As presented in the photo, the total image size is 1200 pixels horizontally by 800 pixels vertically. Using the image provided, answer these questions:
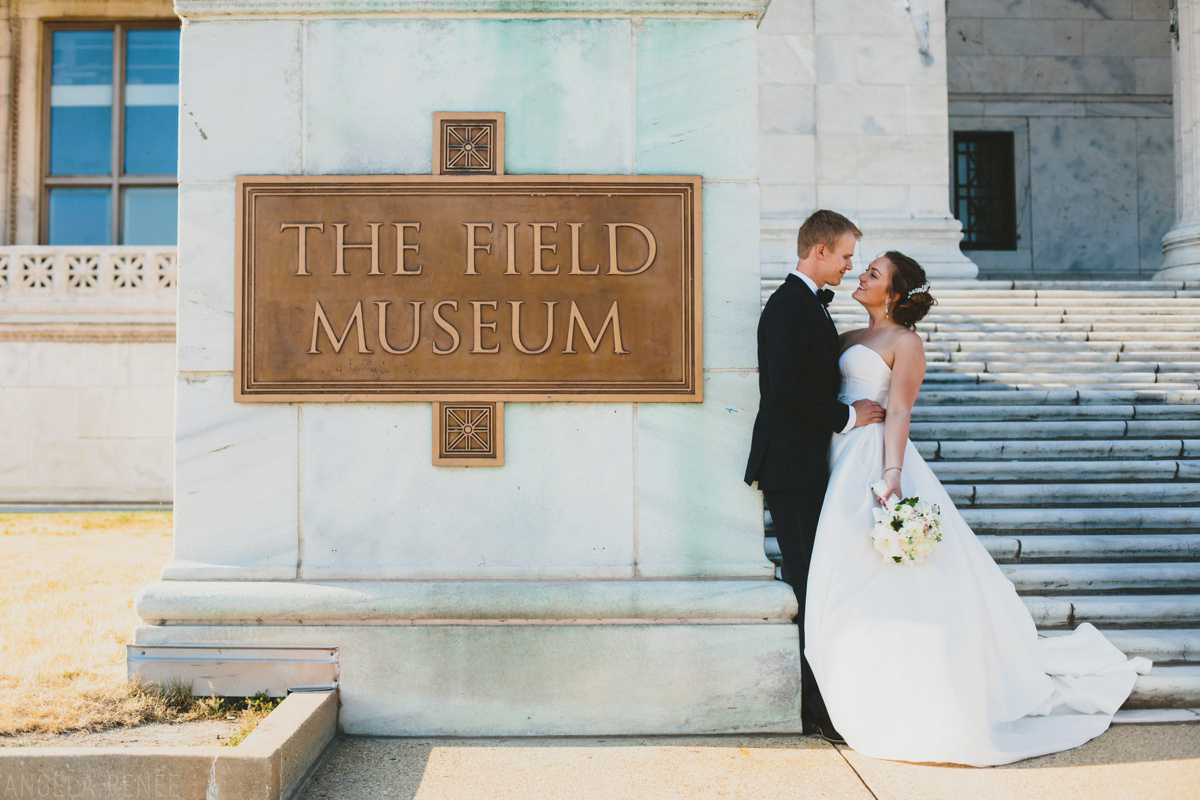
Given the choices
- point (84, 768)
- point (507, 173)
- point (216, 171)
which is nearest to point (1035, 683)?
point (507, 173)

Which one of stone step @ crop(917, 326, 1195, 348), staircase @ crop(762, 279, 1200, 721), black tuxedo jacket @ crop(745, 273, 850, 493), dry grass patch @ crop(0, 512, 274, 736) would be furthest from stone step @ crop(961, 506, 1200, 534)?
dry grass patch @ crop(0, 512, 274, 736)

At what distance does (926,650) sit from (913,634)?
0.08 metres

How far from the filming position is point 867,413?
417cm

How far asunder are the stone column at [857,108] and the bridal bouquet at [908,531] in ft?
29.2

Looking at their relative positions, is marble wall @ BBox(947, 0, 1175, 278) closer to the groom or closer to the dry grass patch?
the groom

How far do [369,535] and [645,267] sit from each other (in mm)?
1710

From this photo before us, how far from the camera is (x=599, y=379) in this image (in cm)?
407

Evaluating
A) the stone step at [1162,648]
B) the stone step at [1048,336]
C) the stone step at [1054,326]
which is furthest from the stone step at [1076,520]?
the stone step at [1054,326]

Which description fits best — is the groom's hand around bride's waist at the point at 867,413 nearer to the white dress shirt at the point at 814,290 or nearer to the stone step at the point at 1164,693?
the white dress shirt at the point at 814,290

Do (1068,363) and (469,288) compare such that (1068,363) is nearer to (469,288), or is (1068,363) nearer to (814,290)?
(814,290)

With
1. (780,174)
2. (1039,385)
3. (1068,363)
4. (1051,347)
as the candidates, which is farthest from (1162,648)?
(780,174)

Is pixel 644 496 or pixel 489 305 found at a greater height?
pixel 489 305

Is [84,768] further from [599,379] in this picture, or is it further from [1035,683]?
[1035,683]

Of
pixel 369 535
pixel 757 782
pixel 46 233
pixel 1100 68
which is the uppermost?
pixel 1100 68
